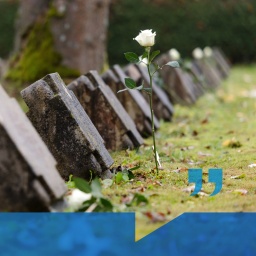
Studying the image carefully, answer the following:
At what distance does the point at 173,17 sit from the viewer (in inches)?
766

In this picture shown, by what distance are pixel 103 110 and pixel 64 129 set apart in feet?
4.41

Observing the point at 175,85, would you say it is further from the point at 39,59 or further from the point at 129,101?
the point at 129,101

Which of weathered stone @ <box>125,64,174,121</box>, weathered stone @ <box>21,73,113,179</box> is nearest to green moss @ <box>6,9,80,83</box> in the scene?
weathered stone @ <box>125,64,174,121</box>

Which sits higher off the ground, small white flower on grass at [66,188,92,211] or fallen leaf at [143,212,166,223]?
small white flower on grass at [66,188,92,211]

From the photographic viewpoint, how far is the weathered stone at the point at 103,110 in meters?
5.58

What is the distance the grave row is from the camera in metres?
3.28

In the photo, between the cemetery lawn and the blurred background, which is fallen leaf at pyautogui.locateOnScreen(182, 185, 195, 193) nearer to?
the cemetery lawn

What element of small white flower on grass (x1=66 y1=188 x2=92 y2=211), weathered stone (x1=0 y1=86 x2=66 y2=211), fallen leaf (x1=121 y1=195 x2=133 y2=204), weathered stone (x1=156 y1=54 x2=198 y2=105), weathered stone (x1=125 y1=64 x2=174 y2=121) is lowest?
weathered stone (x1=156 y1=54 x2=198 y2=105)
